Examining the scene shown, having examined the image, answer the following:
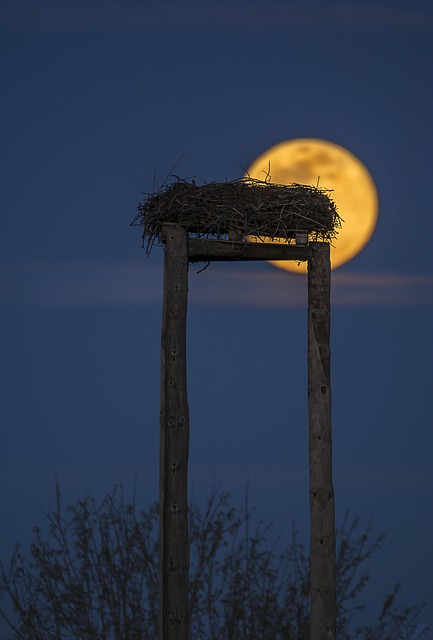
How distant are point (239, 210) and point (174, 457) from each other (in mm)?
2040

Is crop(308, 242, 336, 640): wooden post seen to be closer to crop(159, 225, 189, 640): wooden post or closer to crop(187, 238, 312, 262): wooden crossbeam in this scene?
crop(187, 238, 312, 262): wooden crossbeam

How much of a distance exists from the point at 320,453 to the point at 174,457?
4.11 ft

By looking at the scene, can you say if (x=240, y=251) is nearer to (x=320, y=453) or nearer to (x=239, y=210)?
(x=239, y=210)

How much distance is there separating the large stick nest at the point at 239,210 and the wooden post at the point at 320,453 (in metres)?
0.28

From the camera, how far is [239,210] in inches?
332

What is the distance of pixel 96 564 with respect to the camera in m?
10.3

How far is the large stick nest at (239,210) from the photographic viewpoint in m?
8.34

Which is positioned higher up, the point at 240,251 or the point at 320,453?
the point at 240,251

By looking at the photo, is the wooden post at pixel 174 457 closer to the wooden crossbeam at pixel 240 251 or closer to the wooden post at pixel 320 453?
the wooden crossbeam at pixel 240 251

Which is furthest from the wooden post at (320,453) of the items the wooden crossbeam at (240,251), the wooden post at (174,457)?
the wooden post at (174,457)

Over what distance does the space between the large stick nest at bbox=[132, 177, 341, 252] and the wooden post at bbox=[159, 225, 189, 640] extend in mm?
286

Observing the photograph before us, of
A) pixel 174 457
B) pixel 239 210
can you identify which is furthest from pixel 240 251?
pixel 174 457

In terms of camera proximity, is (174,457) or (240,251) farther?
(240,251)

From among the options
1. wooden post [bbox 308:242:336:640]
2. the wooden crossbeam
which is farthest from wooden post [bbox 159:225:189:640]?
wooden post [bbox 308:242:336:640]
